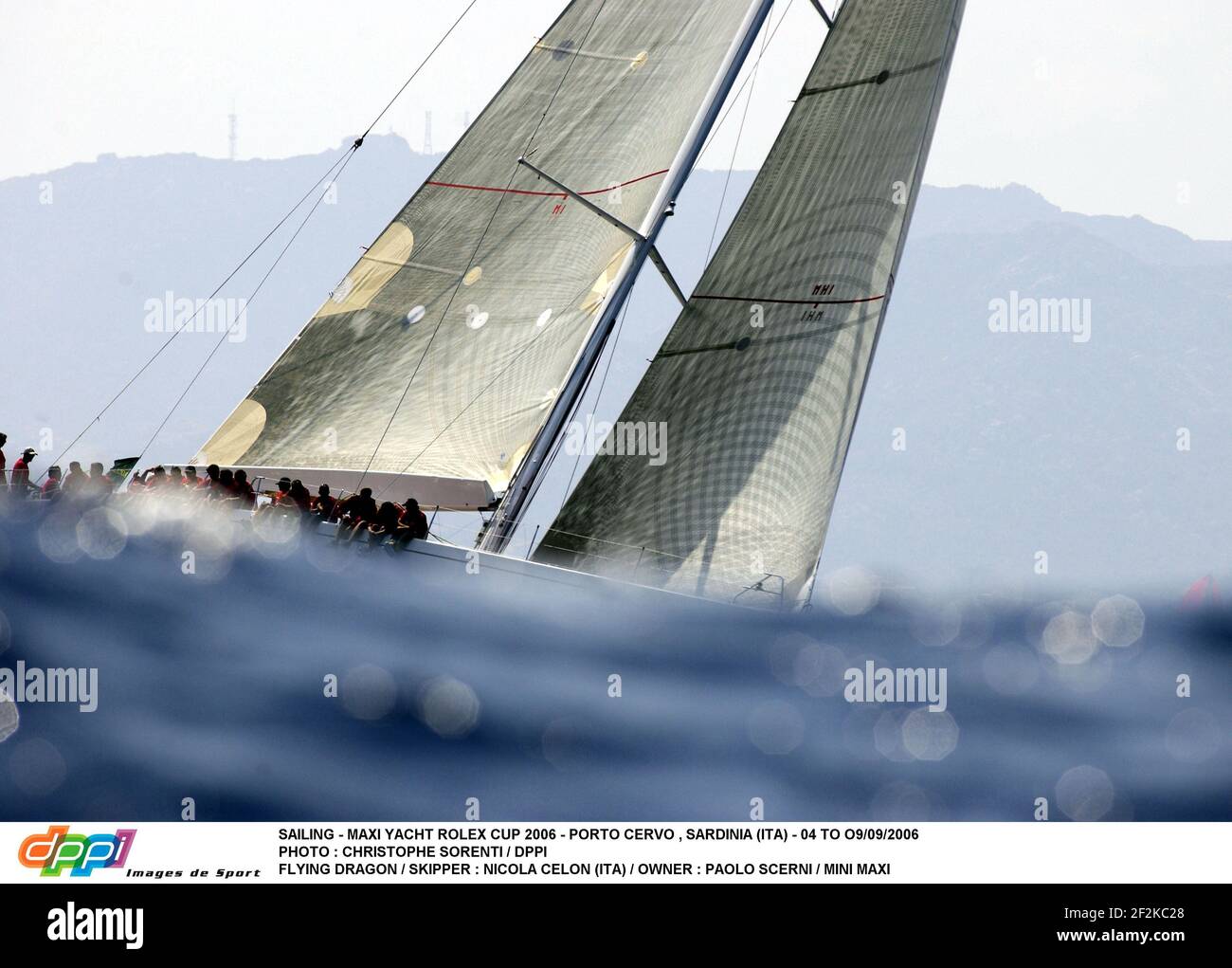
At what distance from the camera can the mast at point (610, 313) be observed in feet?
44.2

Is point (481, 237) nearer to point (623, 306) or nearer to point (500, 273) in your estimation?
point (500, 273)

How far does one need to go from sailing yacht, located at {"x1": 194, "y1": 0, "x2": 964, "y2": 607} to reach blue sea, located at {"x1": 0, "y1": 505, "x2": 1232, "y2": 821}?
577 millimetres

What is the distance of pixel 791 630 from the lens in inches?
486

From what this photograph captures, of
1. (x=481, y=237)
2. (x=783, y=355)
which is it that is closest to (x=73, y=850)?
(x=783, y=355)

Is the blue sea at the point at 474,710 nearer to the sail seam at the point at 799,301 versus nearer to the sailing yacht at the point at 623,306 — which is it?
the sailing yacht at the point at 623,306

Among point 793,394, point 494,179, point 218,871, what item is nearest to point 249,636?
point 218,871

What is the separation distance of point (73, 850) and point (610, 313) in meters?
8.01

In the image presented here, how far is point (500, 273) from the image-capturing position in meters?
14.9

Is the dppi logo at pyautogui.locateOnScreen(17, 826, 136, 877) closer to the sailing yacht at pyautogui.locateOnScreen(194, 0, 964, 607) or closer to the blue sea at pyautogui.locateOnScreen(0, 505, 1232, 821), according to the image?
the blue sea at pyautogui.locateOnScreen(0, 505, 1232, 821)

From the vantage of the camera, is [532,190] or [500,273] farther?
[532,190]

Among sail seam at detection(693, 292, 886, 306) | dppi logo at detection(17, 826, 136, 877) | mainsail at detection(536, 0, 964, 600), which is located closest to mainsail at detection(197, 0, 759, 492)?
mainsail at detection(536, 0, 964, 600)
